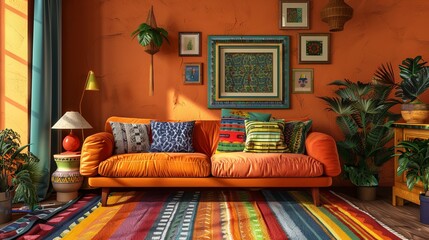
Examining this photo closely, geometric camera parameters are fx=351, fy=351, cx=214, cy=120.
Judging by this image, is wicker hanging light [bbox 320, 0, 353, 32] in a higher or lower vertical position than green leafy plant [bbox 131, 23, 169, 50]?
higher

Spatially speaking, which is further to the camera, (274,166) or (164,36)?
(164,36)

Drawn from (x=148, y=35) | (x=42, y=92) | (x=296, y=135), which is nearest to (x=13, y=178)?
(x=42, y=92)

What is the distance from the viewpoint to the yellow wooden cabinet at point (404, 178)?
297 cm

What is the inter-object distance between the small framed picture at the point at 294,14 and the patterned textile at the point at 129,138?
202 cm

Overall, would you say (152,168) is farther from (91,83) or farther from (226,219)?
(91,83)

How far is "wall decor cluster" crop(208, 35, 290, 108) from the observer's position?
408 cm

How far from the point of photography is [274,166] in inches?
121

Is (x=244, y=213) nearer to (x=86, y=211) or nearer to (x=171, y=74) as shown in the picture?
(x=86, y=211)

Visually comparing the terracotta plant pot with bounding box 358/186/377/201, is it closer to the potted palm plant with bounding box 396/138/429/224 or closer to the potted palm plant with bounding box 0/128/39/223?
the potted palm plant with bounding box 396/138/429/224

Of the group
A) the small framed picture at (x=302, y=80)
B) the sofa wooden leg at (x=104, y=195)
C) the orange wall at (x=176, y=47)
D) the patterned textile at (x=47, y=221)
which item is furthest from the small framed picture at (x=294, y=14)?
the patterned textile at (x=47, y=221)

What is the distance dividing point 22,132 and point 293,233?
2.70 metres

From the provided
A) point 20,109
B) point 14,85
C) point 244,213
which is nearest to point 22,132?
point 20,109

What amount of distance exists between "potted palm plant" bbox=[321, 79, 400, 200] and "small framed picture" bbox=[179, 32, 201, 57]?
5.22ft

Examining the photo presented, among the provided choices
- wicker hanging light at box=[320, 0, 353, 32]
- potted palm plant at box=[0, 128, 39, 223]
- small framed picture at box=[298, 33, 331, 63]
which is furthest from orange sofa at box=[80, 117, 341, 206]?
wicker hanging light at box=[320, 0, 353, 32]
